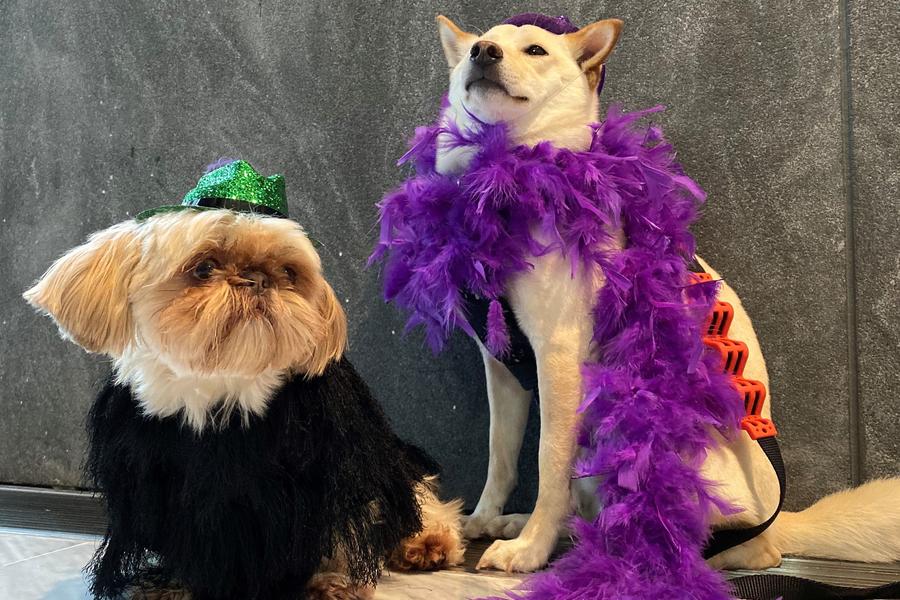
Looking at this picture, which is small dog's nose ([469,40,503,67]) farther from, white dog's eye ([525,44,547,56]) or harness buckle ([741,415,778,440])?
harness buckle ([741,415,778,440])

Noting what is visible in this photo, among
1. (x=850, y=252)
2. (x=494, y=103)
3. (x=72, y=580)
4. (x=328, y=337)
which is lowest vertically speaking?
(x=72, y=580)

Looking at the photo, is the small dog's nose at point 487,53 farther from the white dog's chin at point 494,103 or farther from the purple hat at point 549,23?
the purple hat at point 549,23

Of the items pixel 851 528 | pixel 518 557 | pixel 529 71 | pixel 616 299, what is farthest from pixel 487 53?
pixel 851 528

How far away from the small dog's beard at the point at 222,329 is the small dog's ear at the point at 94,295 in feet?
0.11

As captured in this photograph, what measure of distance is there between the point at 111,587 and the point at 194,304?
0.44m

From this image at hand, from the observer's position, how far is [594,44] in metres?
1.33

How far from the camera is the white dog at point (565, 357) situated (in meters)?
1.21

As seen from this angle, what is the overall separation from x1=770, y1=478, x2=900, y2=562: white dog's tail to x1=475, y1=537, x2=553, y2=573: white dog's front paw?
1.34 ft

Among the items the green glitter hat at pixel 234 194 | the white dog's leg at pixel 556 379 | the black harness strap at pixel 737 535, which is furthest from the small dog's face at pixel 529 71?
the black harness strap at pixel 737 535

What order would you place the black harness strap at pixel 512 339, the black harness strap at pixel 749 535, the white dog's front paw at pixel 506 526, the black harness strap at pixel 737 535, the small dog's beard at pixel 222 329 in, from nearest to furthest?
the small dog's beard at pixel 222 329 < the black harness strap at pixel 749 535 < the black harness strap at pixel 737 535 < the black harness strap at pixel 512 339 < the white dog's front paw at pixel 506 526

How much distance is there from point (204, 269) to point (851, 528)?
1.14 m

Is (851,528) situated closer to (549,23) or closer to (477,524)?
(477,524)

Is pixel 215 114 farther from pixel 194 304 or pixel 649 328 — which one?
pixel 649 328

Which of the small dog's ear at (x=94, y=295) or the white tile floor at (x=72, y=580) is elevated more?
the small dog's ear at (x=94, y=295)
